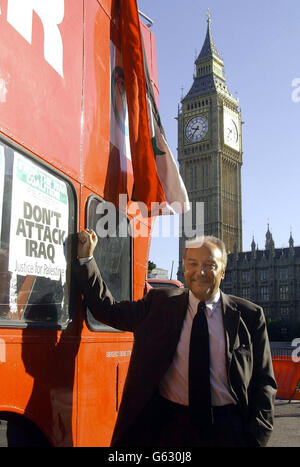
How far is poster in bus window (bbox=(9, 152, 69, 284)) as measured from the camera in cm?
235

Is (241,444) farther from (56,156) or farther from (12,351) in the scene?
(56,156)

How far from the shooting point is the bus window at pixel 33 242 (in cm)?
227

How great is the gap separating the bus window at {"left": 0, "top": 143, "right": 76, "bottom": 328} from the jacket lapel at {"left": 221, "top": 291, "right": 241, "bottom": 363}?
82 cm

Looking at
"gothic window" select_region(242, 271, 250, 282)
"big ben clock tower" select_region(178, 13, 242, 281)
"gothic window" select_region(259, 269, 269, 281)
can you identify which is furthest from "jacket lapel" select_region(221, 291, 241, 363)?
"big ben clock tower" select_region(178, 13, 242, 281)

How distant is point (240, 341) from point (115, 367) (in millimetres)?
905

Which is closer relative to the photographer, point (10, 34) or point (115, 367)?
point (10, 34)

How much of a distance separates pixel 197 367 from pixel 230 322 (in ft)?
1.01

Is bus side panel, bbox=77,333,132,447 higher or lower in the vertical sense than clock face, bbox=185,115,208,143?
lower

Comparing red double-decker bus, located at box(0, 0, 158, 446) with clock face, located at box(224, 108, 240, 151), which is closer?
red double-decker bus, located at box(0, 0, 158, 446)

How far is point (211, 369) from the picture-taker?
8.68ft

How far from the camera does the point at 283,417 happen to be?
9.26 metres

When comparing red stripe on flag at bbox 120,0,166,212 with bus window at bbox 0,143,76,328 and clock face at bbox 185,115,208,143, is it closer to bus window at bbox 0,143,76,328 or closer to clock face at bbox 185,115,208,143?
bus window at bbox 0,143,76,328

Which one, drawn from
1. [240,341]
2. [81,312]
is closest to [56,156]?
[81,312]

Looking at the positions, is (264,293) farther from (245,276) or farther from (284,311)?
(284,311)
